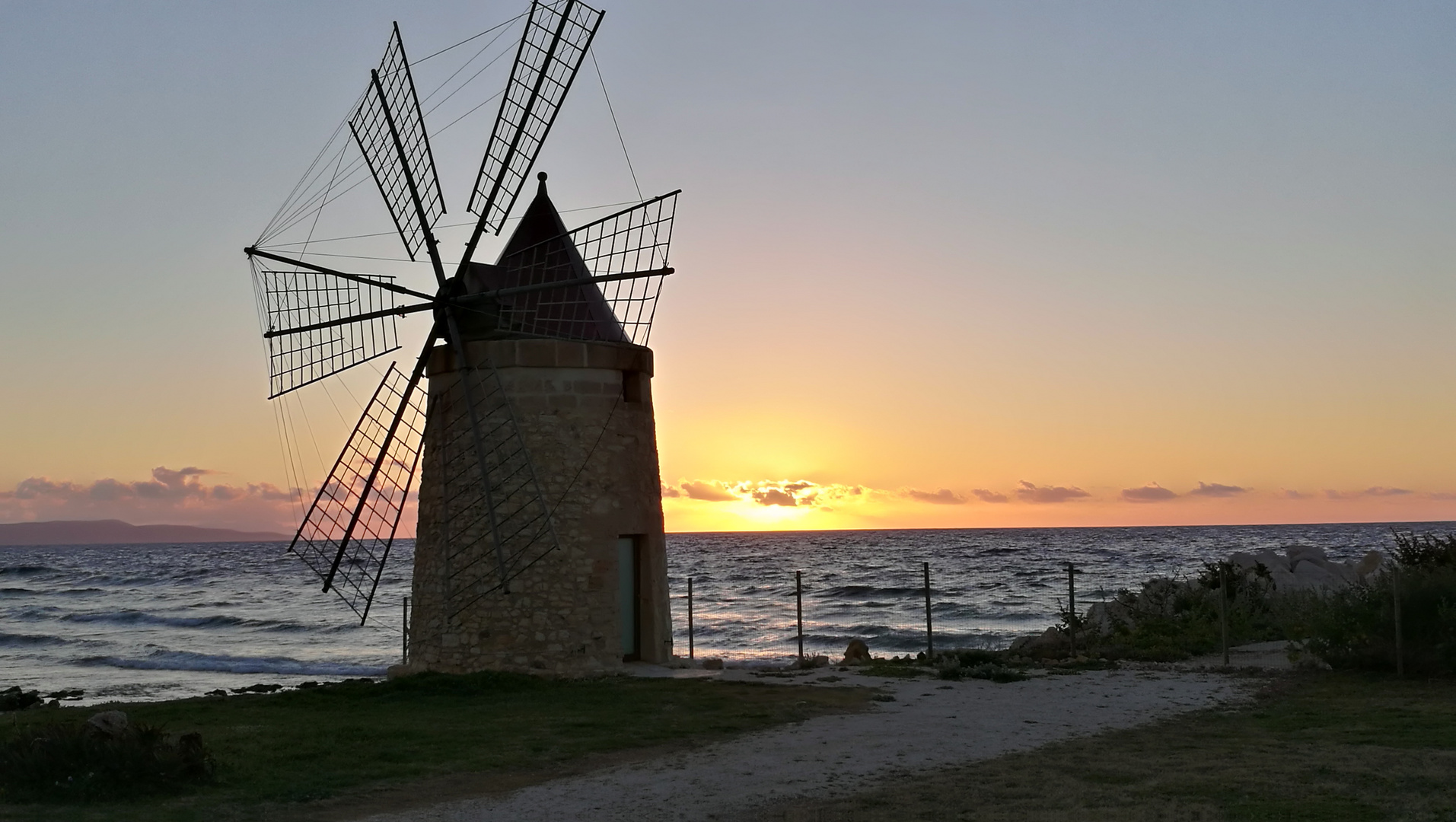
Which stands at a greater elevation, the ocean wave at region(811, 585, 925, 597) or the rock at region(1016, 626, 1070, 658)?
the rock at region(1016, 626, 1070, 658)

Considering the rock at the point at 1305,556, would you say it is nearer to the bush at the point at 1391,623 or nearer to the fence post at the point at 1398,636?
the bush at the point at 1391,623

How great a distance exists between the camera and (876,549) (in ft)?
302

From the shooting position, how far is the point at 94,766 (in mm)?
8586

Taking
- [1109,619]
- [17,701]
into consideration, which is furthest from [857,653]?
[17,701]

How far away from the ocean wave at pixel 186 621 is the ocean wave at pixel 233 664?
7163mm

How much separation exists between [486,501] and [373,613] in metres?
31.1

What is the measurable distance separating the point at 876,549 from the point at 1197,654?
75491 millimetres

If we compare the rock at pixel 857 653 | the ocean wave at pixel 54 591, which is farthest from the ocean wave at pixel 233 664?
the ocean wave at pixel 54 591

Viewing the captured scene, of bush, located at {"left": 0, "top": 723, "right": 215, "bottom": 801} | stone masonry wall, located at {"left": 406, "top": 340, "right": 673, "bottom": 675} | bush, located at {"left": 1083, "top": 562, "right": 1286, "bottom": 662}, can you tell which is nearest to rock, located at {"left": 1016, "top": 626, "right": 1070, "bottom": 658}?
bush, located at {"left": 1083, "top": 562, "right": 1286, "bottom": 662}

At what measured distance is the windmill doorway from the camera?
1562 centimetres

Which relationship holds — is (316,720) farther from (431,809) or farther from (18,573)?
(18,573)

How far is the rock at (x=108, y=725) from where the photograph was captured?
347 inches

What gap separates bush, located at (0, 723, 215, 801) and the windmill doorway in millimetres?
7083

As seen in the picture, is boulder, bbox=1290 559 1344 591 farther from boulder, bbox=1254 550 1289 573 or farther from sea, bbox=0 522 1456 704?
sea, bbox=0 522 1456 704
